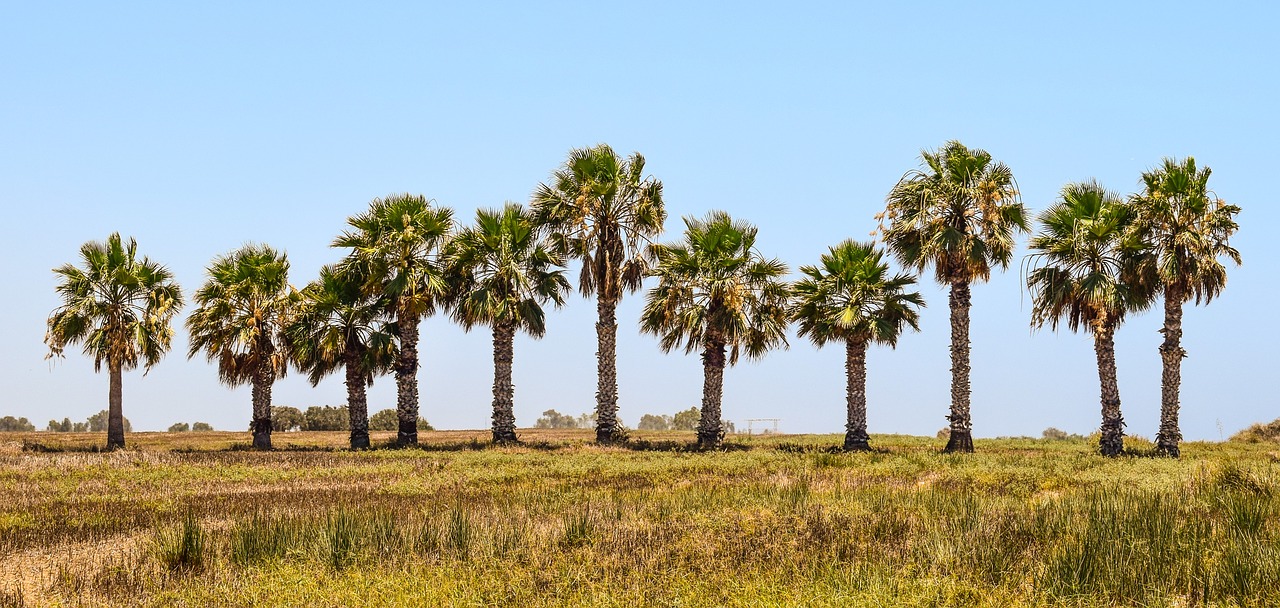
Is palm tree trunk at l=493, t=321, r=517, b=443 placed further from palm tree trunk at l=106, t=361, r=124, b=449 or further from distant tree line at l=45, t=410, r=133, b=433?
distant tree line at l=45, t=410, r=133, b=433

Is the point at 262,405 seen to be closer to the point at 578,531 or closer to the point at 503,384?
the point at 503,384

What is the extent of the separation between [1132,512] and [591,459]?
2079 cm

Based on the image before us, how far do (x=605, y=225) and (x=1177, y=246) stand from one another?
22316mm

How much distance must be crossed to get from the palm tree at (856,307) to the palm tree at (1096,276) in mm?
5121

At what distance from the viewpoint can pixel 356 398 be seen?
44.6 metres

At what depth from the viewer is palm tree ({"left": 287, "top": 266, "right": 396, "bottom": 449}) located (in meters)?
43.7

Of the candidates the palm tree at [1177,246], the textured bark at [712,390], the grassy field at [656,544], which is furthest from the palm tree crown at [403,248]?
the palm tree at [1177,246]

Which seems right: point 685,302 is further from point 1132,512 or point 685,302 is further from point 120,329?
point 1132,512

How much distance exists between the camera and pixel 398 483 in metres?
24.6

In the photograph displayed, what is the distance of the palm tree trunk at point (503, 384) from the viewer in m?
44.2

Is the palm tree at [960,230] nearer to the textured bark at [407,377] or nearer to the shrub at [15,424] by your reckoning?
the textured bark at [407,377]

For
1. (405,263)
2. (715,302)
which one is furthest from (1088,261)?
(405,263)

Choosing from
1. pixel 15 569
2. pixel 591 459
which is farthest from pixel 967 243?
pixel 15 569

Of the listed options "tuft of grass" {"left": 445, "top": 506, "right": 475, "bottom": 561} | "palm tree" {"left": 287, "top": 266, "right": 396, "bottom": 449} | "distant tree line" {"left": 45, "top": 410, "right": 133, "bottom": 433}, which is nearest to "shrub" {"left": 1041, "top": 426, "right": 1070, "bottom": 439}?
"palm tree" {"left": 287, "top": 266, "right": 396, "bottom": 449}
